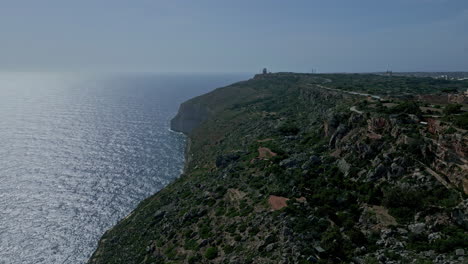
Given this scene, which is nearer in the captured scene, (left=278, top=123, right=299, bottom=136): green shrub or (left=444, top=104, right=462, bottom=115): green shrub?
(left=444, top=104, right=462, bottom=115): green shrub

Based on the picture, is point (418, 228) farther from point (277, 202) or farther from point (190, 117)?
point (190, 117)

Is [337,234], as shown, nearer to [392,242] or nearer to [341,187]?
[392,242]

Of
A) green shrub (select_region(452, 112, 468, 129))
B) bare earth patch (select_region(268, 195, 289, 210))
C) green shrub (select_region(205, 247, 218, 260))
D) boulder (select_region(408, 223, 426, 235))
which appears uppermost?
green shrub (select_region(452, 112, 468, 129))

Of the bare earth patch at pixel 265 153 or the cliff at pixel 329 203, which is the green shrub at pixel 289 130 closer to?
the cliff at pixel 329 203

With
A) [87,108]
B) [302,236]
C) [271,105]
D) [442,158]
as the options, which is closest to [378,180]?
[442,158]

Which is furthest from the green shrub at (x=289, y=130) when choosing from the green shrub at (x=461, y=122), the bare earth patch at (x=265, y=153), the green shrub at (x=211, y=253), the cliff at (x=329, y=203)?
the green shrub at (x=211, y=253)

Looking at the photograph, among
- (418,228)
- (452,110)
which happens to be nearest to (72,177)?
(418,228)

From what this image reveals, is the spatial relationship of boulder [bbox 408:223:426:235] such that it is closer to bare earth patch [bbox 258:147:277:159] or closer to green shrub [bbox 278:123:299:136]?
bare earth patch [bbox 258:147:277:159]

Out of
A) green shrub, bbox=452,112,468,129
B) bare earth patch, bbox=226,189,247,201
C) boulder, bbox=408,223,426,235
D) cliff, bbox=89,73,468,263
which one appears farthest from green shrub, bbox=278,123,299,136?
boulder, bbox=408,223,426,235
